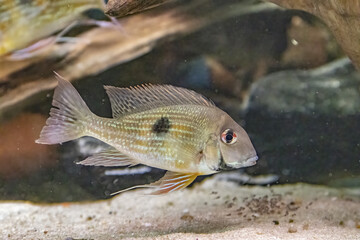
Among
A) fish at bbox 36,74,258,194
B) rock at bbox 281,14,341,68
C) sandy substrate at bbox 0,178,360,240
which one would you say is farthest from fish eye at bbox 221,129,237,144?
rock at bbox 281,14,341,68

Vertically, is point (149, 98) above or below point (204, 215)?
above

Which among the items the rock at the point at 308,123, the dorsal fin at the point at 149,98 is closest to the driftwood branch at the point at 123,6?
the dorsal fin at the point at 149,98

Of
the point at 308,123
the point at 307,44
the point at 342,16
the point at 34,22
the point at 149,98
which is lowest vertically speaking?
the point at 308,123

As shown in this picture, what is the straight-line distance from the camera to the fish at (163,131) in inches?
78.4

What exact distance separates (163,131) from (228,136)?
0.36 m

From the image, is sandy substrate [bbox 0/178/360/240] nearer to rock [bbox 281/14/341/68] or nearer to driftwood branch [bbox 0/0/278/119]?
driftwood branch [bbox 0/0/278/119]

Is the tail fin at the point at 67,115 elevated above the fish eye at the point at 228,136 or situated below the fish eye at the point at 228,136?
above

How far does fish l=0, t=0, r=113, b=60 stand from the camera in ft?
9.00

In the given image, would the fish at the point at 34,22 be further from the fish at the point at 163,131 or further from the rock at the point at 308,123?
the rock at the point at 308,123

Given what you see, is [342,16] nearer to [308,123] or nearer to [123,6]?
[308,123]

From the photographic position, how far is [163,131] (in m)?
2.10

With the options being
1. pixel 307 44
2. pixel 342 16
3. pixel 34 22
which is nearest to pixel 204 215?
pixel 307 44

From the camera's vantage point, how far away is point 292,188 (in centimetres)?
338

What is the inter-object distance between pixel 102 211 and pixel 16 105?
1.06m
